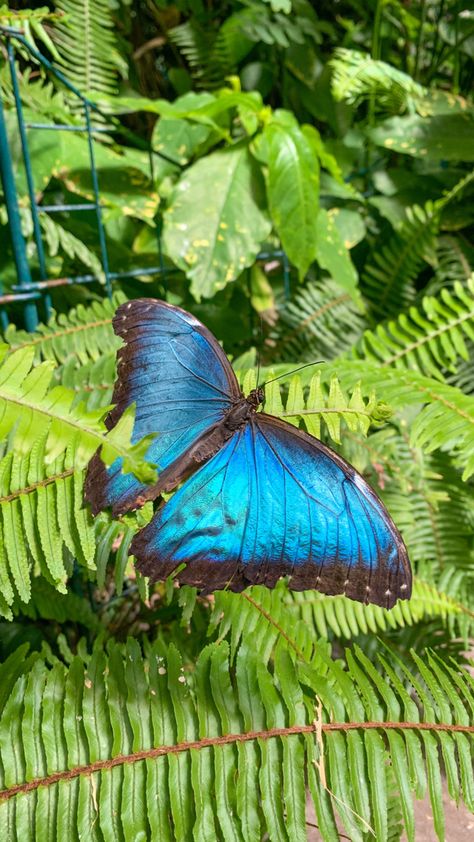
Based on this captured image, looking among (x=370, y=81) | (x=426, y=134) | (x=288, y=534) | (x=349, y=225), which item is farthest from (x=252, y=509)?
(x=426, y=134)

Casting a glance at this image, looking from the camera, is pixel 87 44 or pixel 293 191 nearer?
pixel 293 191

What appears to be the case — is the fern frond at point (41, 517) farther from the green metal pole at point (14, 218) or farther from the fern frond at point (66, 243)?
the fern frond at point (66, 243)

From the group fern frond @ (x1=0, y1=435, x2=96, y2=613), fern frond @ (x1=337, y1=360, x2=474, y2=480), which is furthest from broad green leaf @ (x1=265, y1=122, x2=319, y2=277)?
fern frond @ (x1=0, y1=435, x2=96, y2=613)

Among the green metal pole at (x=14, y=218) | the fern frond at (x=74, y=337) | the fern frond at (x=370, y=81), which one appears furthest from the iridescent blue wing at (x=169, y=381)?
the fern frond at (x=370, y=81)

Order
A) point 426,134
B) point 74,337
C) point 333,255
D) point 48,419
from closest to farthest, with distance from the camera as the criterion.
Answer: point 48,419
point 74,337
point 333,255
point 426,134

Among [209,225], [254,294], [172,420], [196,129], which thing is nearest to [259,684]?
[172,420]

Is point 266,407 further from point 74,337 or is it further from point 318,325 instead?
point 318,325

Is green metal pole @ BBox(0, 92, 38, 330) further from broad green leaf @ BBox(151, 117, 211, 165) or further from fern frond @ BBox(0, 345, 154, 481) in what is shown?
fern frond @ BBox(0, 345, 154, 481)
